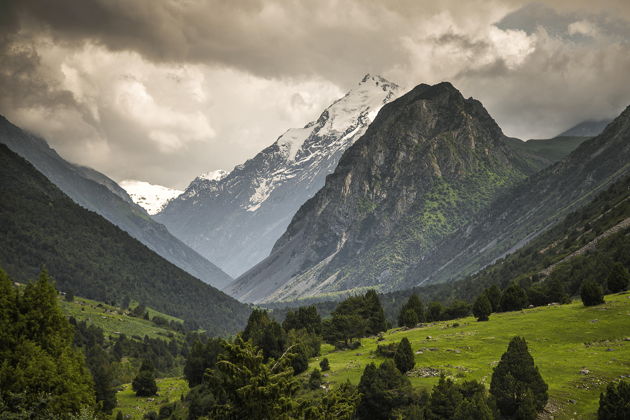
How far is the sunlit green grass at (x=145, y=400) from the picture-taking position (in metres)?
90.4

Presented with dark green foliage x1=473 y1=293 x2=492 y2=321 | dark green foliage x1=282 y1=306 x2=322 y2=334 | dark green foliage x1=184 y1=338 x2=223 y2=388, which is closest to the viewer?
dark green foliage x1=473 y1=293 x2=492 y2=321

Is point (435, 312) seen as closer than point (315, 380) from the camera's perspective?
No

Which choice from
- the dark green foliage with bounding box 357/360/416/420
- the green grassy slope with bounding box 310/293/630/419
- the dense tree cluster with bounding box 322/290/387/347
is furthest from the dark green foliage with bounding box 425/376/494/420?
the dense tree cluster with bounding box 322/290/387/347

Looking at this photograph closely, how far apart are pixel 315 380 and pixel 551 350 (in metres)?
31.1

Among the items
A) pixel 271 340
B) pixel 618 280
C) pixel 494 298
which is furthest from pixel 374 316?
pixel 618 280

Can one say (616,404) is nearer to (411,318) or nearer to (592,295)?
(592,295)

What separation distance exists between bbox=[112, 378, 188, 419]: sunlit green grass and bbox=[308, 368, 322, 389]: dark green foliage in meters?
33.0

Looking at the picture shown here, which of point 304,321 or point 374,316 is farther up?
point 374,316

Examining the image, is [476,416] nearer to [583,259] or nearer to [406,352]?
[406,352]

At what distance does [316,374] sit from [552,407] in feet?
107

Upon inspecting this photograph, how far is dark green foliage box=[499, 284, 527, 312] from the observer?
328ft

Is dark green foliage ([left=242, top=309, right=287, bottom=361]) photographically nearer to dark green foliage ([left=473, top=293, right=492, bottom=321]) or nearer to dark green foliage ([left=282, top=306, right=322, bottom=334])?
dark green foliage ([left=282, top=306, right=322, bottom=334])

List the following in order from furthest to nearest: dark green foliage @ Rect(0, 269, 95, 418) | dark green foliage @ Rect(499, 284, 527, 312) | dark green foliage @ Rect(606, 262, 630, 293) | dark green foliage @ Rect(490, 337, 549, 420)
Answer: dark green foliage @ Rect(499, 284, 527, 312), dark green foliage @ Rect(606, 262, 630, 293), dark green foliage @ Rect(490, 337, 549, 420), dark green foliage @ Rect(0, 269, 95, 418)

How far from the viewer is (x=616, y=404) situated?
4275cm
